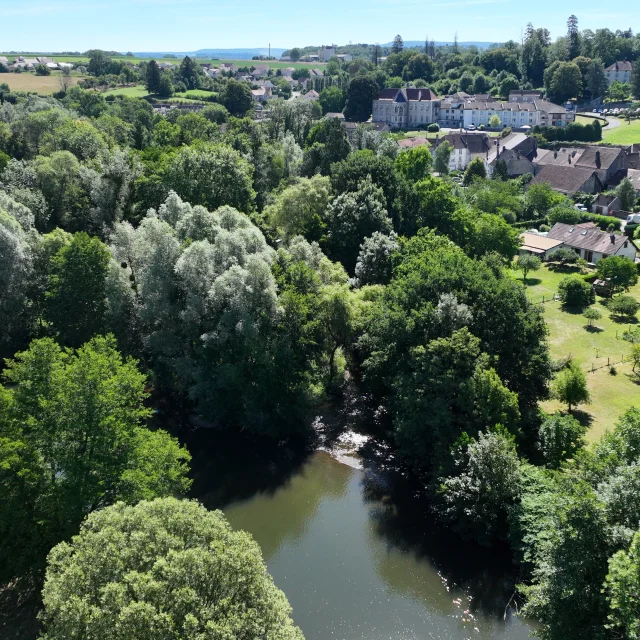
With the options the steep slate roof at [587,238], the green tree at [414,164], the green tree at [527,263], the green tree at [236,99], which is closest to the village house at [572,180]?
the steep slate roof at [587,238]

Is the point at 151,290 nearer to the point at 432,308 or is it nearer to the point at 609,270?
the point at 432,308

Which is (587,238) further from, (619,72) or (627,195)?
(619,72)

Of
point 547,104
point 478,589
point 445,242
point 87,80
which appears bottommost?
point 478,589

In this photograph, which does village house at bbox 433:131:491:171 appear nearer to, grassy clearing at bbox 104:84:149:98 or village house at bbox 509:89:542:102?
village house at bbox 509:89:542:102

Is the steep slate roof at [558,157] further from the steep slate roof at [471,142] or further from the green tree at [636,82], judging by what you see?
the green tree at [636,82]

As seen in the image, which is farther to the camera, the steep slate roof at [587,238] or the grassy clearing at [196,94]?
the grassy clearing at [196,94]

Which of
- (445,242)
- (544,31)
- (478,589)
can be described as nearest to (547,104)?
(544,31)

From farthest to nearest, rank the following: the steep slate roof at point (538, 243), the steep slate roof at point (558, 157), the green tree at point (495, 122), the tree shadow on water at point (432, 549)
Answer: the green tree at point (495, 122)
the steep slate roof at point (558, 157)
the steep slate roof at point (538, 243)
the tree shadow on water at point (432, 549)

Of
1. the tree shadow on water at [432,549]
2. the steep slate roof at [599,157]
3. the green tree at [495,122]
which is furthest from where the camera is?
the green tree at [495,122]
